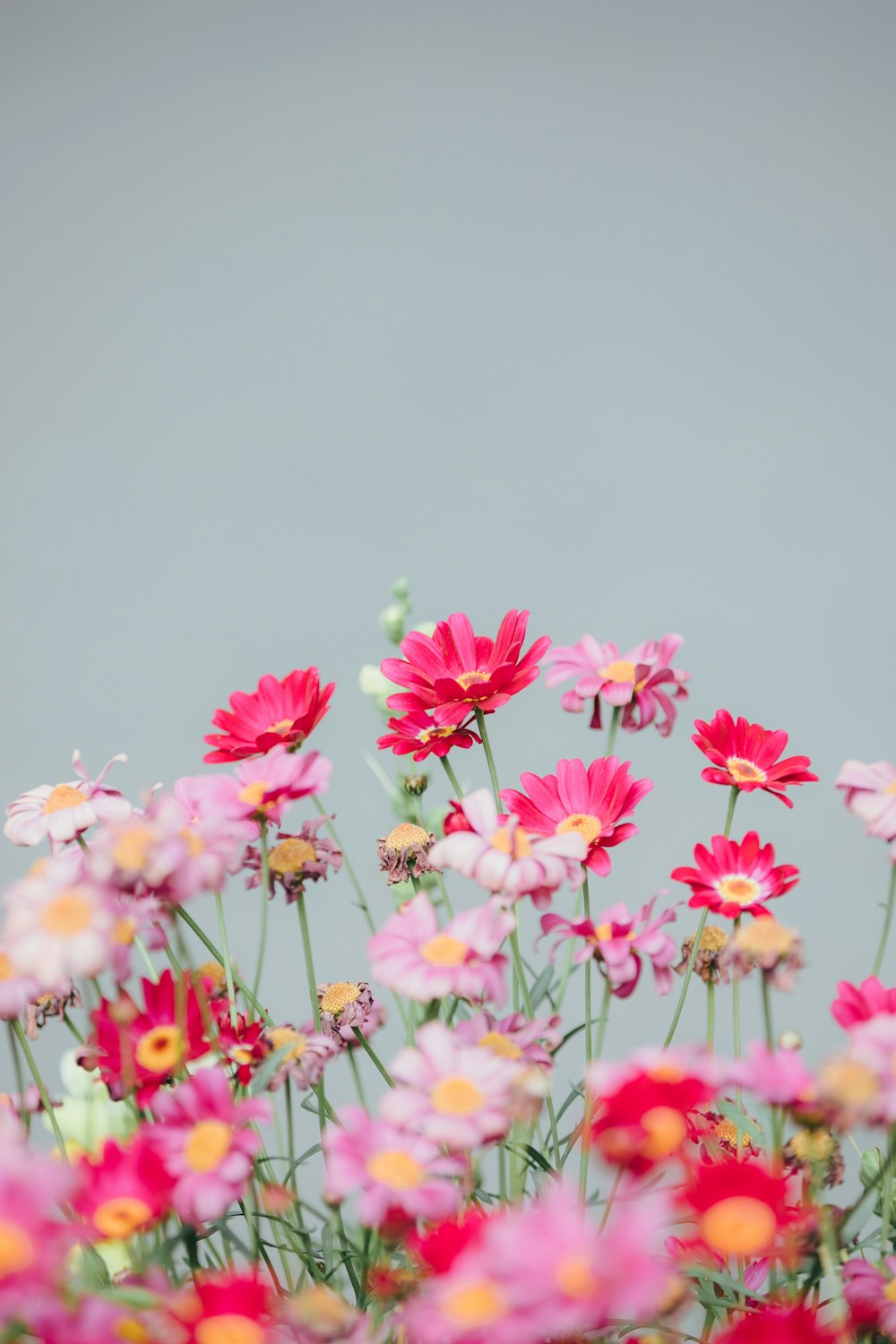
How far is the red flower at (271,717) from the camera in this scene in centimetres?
43

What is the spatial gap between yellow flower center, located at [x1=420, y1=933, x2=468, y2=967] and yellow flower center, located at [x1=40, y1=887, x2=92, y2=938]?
0.09 m

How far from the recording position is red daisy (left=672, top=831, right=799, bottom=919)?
1.32 ft

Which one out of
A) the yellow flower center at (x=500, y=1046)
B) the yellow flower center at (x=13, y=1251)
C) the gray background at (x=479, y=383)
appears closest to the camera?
the yellow flower center at (x=13, y=1251)

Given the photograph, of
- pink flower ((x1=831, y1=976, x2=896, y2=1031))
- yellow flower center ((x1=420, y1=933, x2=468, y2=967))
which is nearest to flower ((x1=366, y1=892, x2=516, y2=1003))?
yellow flower center ((x1=420, y1=933, x2=468, y2=967))

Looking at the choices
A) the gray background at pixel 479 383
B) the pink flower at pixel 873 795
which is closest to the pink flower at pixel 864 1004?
the pink flower at pixel 873 795

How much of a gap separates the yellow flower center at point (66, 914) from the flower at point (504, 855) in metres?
0.10

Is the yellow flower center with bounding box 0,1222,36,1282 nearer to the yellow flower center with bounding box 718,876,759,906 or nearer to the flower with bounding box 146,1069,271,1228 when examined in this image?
the flower with bounding box 146,1069,271,1228

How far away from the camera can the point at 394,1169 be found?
264 millimetres

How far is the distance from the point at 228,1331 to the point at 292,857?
0.52 ft

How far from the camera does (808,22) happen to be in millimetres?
1118

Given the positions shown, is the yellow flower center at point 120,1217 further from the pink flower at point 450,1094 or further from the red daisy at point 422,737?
the red daisy at point 422,737

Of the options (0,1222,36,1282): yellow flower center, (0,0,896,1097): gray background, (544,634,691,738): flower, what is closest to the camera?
(0,1222,36,1282): yellow flower center

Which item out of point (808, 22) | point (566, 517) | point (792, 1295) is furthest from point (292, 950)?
point (808, 22)

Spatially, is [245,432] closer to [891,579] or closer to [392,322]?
[392,322]
